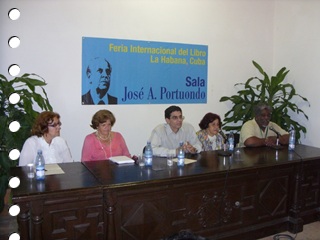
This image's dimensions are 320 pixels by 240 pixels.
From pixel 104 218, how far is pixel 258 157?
4.97 feet

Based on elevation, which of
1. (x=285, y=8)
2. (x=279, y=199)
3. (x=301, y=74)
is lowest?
(x=279, y=199)

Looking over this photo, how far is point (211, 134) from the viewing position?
350 cm

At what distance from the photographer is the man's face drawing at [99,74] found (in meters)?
3.82

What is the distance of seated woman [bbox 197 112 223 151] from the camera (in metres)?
3.44

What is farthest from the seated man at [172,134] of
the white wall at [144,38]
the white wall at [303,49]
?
the white wall at [303,49]

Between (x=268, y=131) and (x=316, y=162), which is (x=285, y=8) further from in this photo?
(x=316, y=162)

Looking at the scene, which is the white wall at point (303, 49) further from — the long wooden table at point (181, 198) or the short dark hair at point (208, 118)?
the short dark hair at point (208, 118)

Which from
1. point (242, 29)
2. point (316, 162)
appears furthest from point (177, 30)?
point (316, 162)

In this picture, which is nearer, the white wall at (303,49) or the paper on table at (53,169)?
the paper on table at (53,169)

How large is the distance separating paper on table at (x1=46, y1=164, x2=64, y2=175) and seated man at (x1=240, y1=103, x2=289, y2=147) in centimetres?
188

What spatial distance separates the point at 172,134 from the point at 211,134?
448 millimetres

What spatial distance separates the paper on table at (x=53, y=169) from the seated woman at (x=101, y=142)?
0.49m

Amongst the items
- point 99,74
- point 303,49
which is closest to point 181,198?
point 99,74

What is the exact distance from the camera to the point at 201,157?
296cm
